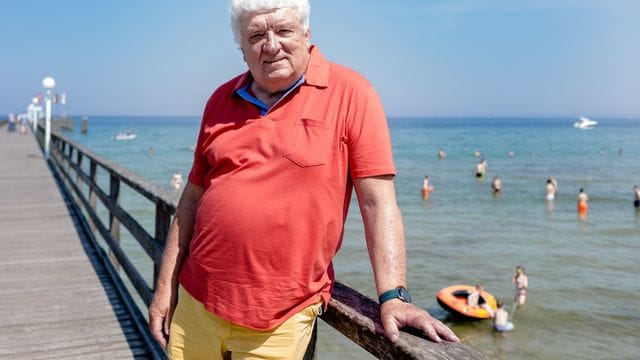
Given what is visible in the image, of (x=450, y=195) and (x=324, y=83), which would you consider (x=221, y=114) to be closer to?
(x=324, y=83)

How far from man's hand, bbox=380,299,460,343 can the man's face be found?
69cm

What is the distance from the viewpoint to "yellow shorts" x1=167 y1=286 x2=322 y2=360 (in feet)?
5.49

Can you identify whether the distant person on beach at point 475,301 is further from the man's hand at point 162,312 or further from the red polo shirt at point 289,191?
the red polo shirt at point 289,191

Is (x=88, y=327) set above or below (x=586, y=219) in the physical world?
above

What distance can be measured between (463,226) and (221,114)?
762 inches

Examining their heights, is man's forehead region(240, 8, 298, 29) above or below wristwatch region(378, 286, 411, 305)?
above

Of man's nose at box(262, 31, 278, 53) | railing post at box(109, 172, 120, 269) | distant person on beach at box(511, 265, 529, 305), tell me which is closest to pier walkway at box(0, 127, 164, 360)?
railing post at box(109, 172, 120, 269)

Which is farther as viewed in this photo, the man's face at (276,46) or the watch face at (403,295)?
the man's face at (276,46)

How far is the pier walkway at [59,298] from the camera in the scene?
367cm

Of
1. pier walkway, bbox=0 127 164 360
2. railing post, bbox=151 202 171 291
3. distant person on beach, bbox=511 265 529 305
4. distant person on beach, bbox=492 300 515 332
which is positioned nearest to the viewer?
railing post, bbox=151 202 171 291

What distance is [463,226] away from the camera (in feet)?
66.8

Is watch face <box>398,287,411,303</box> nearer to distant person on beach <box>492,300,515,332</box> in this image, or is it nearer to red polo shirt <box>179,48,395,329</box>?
red polo shirt <box>179,48,395,329</box>

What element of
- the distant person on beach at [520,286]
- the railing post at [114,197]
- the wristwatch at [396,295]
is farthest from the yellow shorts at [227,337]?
the distant person on beach at [520,286]

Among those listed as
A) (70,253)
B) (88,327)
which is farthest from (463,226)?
(88,327)
